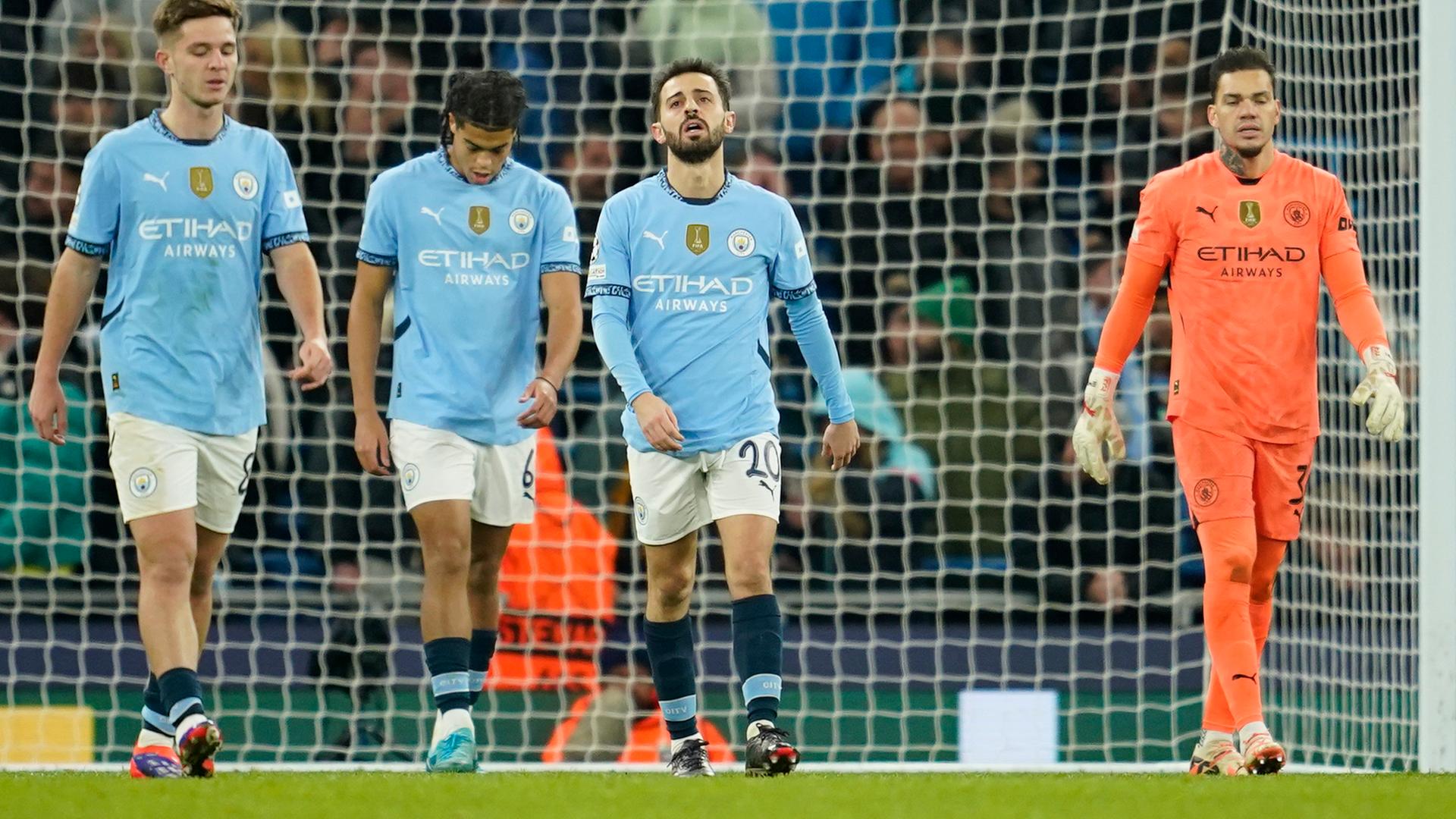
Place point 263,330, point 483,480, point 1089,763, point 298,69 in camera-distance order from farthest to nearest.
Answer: point 263,330 < point 298,69 < point 1089,763 < point 483,480

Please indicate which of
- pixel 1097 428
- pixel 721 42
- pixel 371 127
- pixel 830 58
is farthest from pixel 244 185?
pixel 830 58

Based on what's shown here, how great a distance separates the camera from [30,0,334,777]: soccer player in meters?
5.01

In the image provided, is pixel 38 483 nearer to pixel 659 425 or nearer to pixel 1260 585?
pixel 659 425

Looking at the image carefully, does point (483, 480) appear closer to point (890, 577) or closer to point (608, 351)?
point (608, 351)

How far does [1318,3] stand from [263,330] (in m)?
4.57

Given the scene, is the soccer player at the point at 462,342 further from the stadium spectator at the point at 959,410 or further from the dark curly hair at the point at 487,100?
the stadium spectator at the point at 959,410

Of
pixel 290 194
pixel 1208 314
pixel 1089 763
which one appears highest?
pixel 290 194

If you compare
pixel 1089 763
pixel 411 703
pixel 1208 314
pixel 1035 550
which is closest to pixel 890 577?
pixel 1035 550

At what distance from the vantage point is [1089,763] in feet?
25.0

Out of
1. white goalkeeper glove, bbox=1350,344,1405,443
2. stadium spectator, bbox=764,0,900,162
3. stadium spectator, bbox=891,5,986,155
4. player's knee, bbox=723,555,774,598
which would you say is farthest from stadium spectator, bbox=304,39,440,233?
white goalkeeper glove, bbox=1350,344,1405,443

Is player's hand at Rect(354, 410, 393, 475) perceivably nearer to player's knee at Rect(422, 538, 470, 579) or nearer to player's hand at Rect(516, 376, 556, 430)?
player's knee at Rect(422, 538, 470, 579)

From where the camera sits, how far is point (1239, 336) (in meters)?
5.31

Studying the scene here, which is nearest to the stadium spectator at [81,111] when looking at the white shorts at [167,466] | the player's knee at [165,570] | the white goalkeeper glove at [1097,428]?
the white shorts at [167,466]

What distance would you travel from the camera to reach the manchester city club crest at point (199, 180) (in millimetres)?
5137
